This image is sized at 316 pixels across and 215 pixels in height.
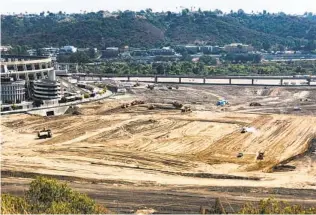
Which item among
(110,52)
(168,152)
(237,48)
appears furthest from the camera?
(237,48)

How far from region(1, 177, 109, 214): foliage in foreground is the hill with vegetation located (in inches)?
4898

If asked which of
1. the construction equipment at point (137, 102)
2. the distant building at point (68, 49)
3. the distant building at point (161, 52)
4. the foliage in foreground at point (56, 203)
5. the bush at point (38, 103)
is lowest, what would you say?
the construction equipment at point (137, 102)

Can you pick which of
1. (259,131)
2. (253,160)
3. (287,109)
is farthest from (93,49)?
(253,160)

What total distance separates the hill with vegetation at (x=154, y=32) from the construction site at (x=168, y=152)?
9205 cm

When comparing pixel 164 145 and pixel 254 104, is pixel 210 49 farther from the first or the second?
pixel 164 145

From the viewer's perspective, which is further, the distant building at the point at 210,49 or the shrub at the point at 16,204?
the distant building at the point at 210,49

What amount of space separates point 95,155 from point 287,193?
13.6 m

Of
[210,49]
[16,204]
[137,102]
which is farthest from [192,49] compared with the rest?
[16,204]

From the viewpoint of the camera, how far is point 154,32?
16150 cm

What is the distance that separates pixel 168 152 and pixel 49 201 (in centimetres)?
1882

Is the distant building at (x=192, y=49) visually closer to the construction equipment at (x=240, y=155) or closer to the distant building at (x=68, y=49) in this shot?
the distant building at (x=68, y=49)

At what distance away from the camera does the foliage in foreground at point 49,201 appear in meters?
18.0

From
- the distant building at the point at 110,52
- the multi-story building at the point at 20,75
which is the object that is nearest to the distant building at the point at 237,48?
the distant building at the point at 110,52

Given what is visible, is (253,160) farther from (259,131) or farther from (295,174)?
(259,131)
